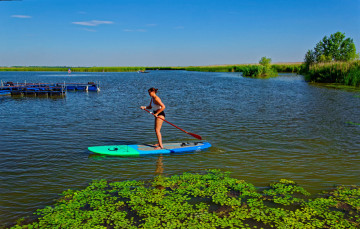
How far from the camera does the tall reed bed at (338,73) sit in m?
33.8

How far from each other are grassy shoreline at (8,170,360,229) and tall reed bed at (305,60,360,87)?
32.0 m

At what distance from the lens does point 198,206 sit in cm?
614

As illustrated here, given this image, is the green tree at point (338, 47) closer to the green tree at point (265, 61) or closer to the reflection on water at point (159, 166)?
the green tree at point (265, 61)

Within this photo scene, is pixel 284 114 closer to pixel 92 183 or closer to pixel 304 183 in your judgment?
pixel 304 183

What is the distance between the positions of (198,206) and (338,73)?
38.2 m

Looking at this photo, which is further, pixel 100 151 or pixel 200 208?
pixel 100 151

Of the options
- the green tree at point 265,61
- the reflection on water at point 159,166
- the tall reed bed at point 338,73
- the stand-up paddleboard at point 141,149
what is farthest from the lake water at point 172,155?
the green tree at point 265,61

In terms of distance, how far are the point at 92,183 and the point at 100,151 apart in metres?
2.25

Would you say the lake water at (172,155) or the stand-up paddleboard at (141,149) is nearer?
the lake water at (172,155)

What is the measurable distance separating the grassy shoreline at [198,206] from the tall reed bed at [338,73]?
1259 inches

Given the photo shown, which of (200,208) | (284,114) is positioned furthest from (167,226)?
(284,114)

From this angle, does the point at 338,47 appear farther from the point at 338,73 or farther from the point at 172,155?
the point at 172,155

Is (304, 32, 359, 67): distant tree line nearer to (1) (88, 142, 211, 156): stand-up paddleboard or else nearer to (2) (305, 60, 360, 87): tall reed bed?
(2) (305, 60, 360, 87): tall reed bed

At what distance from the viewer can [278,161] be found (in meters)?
9.16
